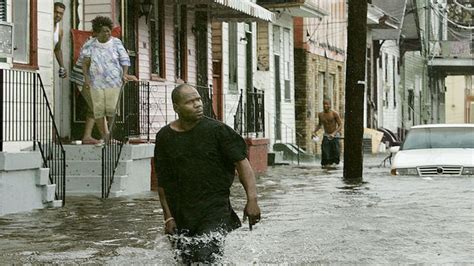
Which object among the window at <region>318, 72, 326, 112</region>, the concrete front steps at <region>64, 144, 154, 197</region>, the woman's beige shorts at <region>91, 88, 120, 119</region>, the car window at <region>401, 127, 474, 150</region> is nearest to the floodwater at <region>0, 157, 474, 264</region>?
the concrete front steps at <region>64, 144, 154, 197</region>

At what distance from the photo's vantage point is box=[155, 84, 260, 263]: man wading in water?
853 centimetres

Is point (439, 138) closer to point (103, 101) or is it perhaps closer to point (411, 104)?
point (103, 101)

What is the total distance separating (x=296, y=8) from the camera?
3497 cm

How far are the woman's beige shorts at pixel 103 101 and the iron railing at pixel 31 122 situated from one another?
72 centimetres

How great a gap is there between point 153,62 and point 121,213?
28.8 feet

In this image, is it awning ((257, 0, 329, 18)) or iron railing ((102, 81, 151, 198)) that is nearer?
iron railing ((102, 81, 151, 198))

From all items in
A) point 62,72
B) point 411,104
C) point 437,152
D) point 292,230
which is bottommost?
point 292,230

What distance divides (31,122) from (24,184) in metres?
2.30

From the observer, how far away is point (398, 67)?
5909cm

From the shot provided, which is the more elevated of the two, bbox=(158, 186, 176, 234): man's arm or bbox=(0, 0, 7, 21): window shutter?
bbox=(0, 0, 7, 21): window shutter

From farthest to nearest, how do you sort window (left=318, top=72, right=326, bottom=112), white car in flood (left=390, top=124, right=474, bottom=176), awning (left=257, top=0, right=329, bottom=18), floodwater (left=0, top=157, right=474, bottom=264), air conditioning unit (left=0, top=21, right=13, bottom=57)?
1. window (left=318, top=72, right=326, bottom=112)
2. awning (left=257, top=0, right=329, bottom=18)
3. white car in flood (left=390, top=124, right=474, bottom=176)
4. air conditioning unit (left=0, top=21, right=13, bottom=57)
5. floodwater (left=0, top=157, right=474, bottom=264)

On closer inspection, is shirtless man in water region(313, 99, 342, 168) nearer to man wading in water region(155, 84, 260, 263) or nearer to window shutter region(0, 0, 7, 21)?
window shutter region(0, 0, 7, 21)

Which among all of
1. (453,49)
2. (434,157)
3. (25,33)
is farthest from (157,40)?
(453,49)

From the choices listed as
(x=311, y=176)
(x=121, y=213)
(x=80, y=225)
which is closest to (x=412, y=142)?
(x=311, y=176)
